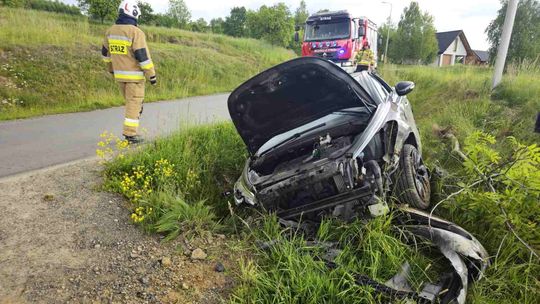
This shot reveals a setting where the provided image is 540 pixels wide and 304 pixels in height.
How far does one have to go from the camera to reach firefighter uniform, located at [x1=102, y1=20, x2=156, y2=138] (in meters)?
4.91

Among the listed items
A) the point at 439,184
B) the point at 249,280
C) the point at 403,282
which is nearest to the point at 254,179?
the point at 249,280

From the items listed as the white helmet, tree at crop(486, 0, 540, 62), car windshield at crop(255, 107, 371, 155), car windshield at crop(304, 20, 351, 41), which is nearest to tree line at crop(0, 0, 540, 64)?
tree at crop(486, 0, 540, 62)

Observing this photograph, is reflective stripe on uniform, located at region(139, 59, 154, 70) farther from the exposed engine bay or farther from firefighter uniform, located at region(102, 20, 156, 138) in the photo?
the exposed engine bay

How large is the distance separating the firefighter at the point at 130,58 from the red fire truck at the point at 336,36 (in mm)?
10623

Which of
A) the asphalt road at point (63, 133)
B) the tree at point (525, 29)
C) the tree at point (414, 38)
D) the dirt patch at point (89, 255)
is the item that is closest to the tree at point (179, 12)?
the tree at point (414, 38)

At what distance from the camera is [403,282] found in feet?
8.14

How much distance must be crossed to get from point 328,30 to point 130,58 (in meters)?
11.8

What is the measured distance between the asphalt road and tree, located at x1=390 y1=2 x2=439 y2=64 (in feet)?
98.1

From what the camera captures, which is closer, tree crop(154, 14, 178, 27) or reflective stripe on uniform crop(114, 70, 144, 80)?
reflective stripe on uniform crop(114, 70, 144, 80)

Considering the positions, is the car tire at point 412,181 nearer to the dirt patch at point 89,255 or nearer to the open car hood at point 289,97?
the open car hood at point 289,97

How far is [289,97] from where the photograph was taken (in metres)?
3.56

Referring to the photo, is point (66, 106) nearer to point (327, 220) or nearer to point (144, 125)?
point (144, 125)

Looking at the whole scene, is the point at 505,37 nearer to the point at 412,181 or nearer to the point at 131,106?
the point at 412,181

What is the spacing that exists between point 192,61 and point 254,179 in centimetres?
1240
